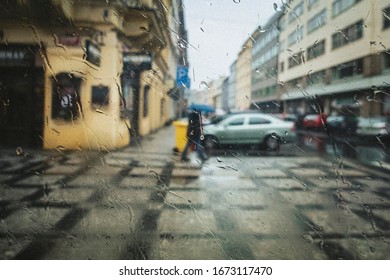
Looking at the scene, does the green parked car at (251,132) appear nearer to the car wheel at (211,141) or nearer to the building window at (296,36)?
the car wheel at (211,141)

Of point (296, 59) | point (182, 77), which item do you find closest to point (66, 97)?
point (182, 77)

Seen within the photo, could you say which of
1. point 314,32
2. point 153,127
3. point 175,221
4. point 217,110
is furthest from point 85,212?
point 314,32

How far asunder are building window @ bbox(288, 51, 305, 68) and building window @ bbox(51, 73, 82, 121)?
1.79 meters

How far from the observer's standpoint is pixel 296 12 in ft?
7.57

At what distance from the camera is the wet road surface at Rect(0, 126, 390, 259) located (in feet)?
7.52

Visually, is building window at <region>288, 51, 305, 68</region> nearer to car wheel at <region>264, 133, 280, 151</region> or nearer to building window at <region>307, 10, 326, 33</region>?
building window at <region>307, 10, 326, 33</region>

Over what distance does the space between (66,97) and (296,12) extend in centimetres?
205

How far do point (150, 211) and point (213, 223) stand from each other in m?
0.69

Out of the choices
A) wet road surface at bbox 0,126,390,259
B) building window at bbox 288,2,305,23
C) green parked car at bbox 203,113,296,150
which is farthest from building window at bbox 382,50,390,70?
wet road surface at bbox 0,126,390,259

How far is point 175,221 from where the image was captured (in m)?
2.74

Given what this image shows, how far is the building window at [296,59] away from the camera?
2.30 metres

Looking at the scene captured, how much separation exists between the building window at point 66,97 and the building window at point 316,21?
6.65ft

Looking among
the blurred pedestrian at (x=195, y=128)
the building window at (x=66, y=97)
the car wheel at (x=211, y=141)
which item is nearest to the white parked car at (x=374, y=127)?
the car wheel at (x=211, y=141)
